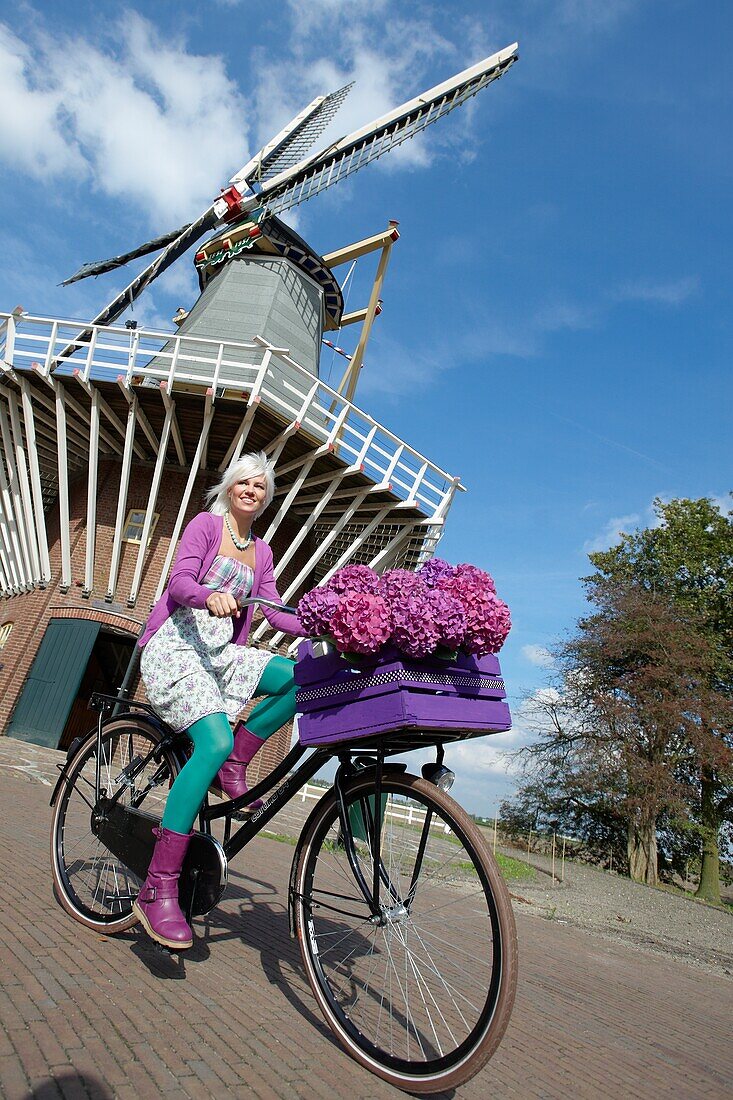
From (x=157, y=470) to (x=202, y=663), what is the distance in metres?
10.8

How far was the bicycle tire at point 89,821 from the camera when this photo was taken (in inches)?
109

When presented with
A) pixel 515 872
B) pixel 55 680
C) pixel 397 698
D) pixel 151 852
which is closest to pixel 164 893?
pixel 151 852

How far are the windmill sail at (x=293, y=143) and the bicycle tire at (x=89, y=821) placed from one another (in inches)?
848

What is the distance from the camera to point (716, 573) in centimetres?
2194

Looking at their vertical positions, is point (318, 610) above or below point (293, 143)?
below

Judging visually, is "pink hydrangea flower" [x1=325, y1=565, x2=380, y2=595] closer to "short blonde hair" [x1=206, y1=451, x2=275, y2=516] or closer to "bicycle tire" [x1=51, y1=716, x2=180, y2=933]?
"short blonde hair" [x1=206, y1=451, x2=275, y2=516]

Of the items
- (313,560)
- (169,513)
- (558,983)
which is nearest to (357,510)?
(313,560)

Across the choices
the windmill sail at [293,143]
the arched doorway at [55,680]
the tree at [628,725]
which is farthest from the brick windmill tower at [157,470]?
the tree at [628,725]

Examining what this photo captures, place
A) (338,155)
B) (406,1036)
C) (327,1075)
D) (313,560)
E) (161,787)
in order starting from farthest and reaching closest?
(338,155) → (313,560) → (161,787) → (406,1036) → (327,1075)

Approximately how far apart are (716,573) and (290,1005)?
2274 cm

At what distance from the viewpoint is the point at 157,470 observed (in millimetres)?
12766

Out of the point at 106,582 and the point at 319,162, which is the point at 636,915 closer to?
the point at 106,582

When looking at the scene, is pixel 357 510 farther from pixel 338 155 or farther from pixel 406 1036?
pixel 338 155

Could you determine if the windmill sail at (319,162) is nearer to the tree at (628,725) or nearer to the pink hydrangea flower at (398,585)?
the tree at (628,725)
